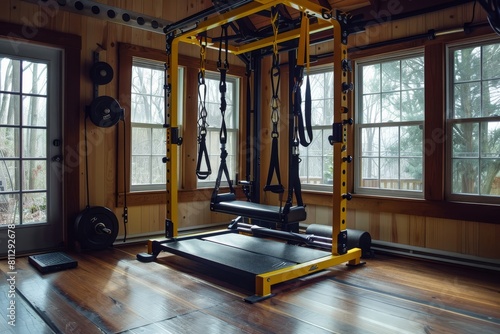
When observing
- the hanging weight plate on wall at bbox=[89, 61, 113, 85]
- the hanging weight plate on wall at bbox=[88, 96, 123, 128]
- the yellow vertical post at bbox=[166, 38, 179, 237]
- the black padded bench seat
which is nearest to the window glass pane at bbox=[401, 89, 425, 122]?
the black padded bench seat

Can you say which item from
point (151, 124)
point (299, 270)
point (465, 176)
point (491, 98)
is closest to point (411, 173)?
point (465, 176)

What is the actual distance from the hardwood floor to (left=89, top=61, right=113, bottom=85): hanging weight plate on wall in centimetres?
191

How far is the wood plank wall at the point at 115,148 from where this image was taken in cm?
388

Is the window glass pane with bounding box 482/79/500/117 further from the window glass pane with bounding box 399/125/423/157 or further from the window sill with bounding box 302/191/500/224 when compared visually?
the window sill with bounding box 302/191/500/224

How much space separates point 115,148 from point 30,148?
86cm

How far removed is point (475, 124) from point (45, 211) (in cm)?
439

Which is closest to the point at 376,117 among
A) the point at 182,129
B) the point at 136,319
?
the point at 182,129

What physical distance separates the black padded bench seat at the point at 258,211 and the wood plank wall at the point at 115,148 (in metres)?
1.09

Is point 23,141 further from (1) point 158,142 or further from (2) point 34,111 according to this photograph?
(1) point 158,142

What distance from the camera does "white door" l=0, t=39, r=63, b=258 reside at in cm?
396

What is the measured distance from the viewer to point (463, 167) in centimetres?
393

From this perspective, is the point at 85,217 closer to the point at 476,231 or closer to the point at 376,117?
the point at 376,117

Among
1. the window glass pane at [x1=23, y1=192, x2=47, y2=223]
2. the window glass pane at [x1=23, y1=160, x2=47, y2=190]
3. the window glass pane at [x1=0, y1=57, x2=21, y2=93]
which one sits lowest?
the window glass pane at [x1=23, y1=192, x2=47, y2=223]

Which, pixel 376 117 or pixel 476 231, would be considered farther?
pixel 376 117
